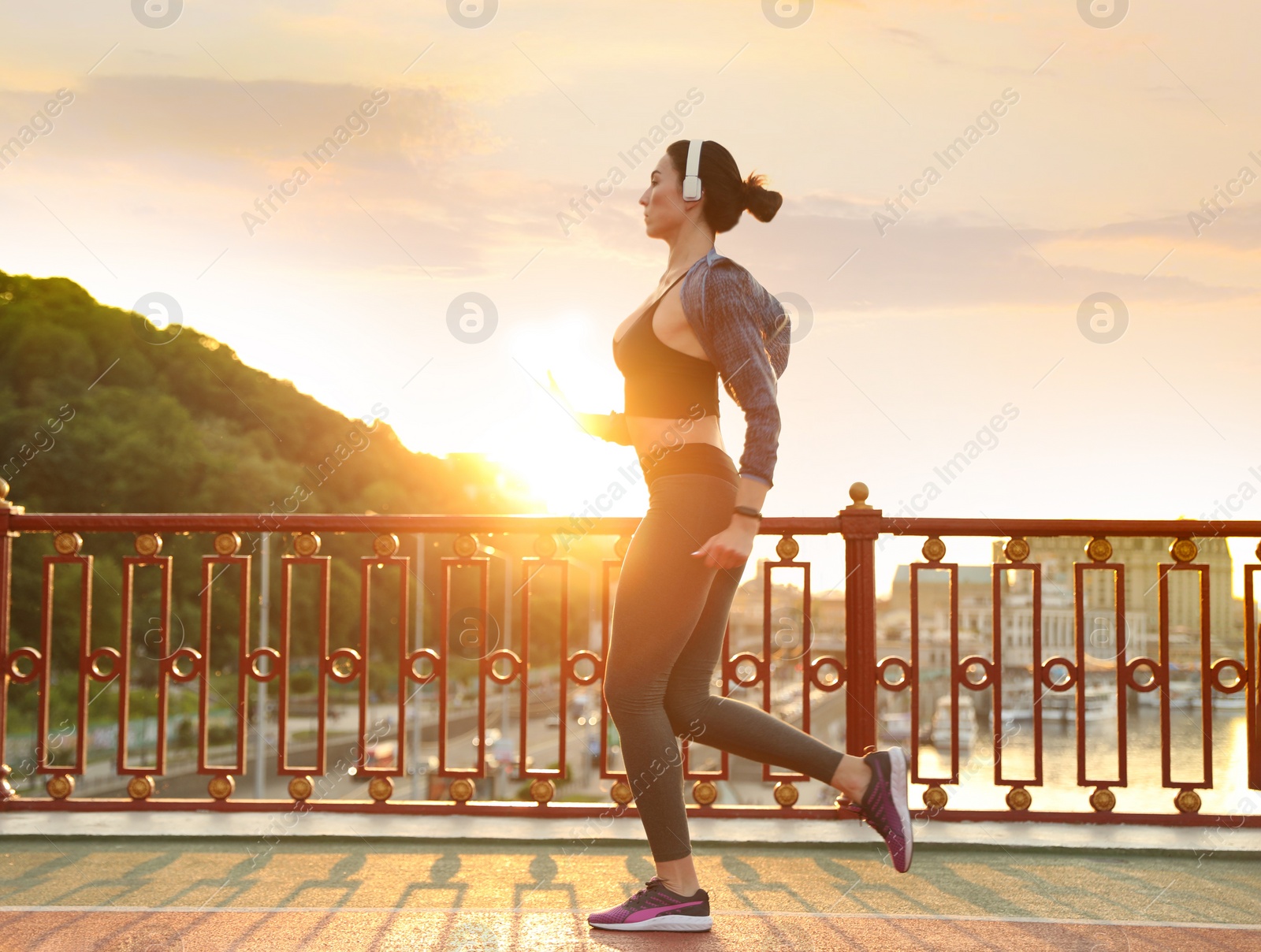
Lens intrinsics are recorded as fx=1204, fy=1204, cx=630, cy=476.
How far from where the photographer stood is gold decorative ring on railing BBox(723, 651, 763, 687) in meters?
4.86

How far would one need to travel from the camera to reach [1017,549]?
4730 mm

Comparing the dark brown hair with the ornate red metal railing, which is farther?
the ornate red metal railing

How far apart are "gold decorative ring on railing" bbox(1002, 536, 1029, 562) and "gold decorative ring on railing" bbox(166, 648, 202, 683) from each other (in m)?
3.18

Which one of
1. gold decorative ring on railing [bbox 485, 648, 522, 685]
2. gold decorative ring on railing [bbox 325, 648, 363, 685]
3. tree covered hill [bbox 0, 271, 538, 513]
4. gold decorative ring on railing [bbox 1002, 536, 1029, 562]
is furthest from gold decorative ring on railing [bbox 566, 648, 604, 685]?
tree covered hill [bbox 0, 271, 538, 513]

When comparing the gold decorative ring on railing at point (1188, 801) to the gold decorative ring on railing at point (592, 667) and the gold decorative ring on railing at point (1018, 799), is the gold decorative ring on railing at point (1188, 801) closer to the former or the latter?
the gold decorative ring on railing at point (1018, 799)

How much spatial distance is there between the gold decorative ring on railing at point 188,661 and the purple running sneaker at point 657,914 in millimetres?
2284

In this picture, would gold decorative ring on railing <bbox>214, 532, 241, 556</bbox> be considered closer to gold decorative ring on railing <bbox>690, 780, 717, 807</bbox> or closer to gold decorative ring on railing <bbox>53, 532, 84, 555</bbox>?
gold decorative ring on railing <bbox>53, 532, 84, 555</bbox>

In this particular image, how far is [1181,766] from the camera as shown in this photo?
15.3ft

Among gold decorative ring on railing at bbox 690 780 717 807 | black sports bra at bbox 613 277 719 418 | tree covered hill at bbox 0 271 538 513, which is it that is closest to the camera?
black sports bra at bbox 613 277 719 418

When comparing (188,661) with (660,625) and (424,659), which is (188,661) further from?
(660,625)

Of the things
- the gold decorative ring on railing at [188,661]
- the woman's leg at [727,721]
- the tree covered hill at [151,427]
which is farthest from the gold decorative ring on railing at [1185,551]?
the tree covered hill at [151,427]

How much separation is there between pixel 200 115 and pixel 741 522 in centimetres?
2914

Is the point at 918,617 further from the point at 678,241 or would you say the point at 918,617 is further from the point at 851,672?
the point at 678,241

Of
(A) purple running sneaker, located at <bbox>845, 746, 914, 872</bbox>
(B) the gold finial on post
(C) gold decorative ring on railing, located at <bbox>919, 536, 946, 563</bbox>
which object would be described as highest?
(B) the gold finial on post
